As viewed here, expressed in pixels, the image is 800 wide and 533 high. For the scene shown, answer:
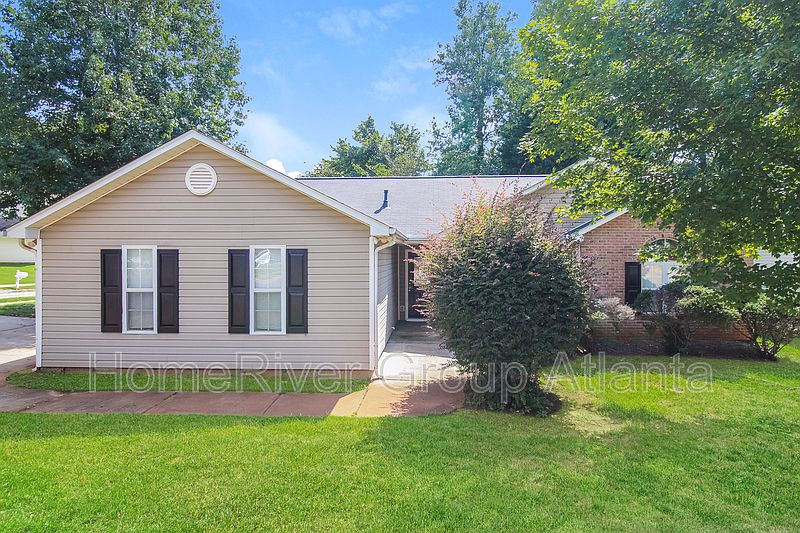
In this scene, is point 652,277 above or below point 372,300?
above

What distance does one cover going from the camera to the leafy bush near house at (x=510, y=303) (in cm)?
565

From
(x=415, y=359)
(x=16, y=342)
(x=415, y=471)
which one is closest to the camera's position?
(x=415, y=471)

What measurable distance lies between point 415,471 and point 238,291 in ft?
17.0

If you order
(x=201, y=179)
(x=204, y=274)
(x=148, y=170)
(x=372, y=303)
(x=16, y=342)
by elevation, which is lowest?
(x=16, y=342)

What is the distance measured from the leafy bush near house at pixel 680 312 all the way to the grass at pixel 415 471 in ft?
10.7

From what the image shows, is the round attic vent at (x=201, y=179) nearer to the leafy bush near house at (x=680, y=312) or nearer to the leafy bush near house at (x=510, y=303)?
the leafy bush near house at (x=510, y=303)

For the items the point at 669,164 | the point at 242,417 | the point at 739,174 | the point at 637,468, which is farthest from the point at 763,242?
the point at 242,417

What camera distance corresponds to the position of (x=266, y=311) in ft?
26.2

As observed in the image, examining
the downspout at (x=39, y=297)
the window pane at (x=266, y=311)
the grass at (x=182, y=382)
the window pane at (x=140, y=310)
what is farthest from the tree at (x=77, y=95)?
the window pane at (x=266, y=311)

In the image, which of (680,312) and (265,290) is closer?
(265,290)

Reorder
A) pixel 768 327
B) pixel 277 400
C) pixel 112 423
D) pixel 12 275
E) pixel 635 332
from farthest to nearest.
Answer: pixel 12 275, pixel 635 332, pixel 768 327, pixel 277 400, pixel 112 423

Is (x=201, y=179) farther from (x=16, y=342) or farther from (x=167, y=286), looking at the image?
(x=16, y=342)

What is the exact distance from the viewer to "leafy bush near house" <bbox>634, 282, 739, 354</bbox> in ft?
29.5

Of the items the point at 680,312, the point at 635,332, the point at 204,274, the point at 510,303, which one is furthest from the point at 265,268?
the point at 680,312
